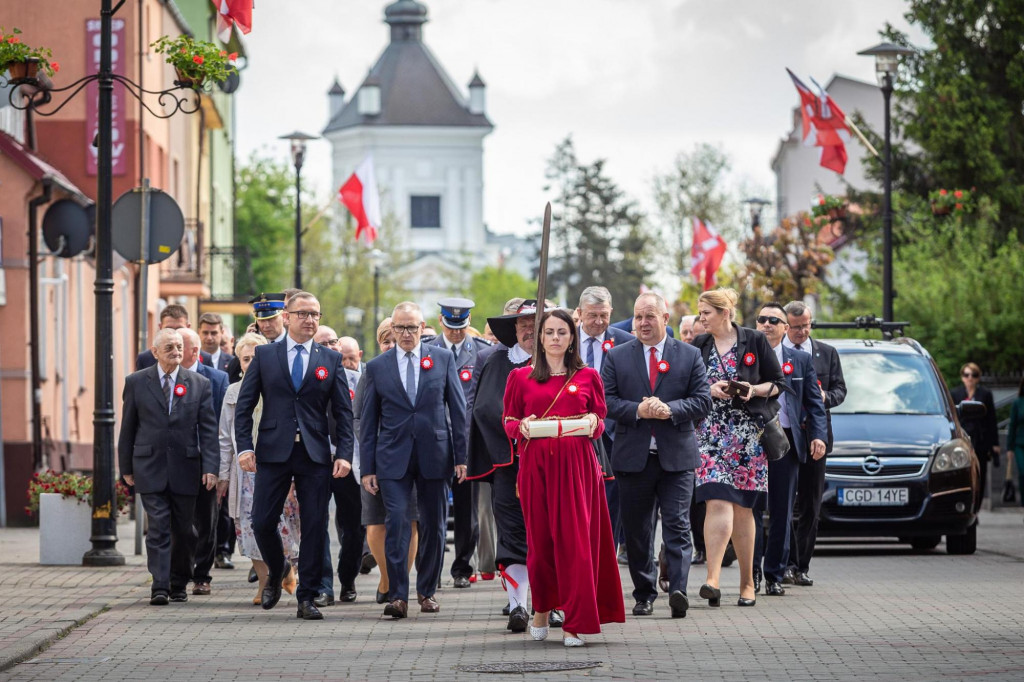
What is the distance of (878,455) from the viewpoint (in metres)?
17.4

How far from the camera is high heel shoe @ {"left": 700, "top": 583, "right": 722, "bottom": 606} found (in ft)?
41.5

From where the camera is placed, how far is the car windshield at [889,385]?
18.3m

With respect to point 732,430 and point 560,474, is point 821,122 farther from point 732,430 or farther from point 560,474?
point 560,474

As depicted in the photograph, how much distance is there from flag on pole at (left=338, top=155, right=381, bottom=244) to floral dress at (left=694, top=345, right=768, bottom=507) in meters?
23.0

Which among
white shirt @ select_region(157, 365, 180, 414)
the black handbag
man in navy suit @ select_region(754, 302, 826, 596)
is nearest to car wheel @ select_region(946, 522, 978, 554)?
man in navy suit @ select_region(754, 302, 826, 596)

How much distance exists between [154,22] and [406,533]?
22.4m

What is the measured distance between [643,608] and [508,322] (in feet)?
6.72

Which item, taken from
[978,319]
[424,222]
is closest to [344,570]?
[978,319]

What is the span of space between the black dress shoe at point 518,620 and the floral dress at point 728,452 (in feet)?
6.14

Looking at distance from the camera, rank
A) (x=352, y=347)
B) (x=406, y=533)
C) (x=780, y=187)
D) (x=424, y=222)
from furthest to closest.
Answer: (x=424, y=222)
(x=780, y=187)
(x=352, y=347)
(x=406, y=533)

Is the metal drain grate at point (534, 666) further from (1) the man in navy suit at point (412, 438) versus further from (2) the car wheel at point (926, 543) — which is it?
(2) the car wheel at point (926, 543)

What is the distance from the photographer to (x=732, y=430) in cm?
1295

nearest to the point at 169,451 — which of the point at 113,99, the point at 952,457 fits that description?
the point at 952,457

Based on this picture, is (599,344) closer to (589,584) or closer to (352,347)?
(352,347)
